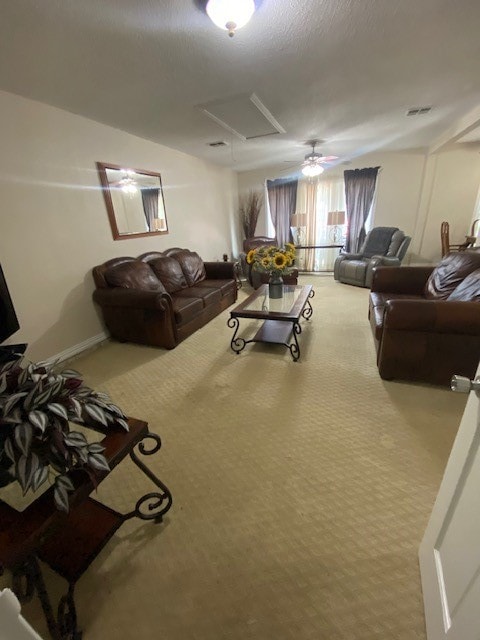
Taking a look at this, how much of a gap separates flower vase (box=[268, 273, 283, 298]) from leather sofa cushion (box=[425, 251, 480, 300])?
144cm

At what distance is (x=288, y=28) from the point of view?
5.03 ft

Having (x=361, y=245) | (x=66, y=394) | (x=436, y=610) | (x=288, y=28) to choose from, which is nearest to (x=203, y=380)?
(x=66, y=394)

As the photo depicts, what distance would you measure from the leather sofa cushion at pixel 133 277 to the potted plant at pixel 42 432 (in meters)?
2.16

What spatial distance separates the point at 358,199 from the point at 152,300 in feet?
14.9

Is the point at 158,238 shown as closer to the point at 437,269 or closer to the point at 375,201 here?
the point at 437,269

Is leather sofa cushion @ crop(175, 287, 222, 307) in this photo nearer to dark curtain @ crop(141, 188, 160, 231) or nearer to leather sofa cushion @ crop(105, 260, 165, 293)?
leather sofa cushion @ crop(105, 260, 165, 293)

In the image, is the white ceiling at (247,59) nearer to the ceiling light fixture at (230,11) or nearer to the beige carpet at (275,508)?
the ceiling light fixture at (230,11)

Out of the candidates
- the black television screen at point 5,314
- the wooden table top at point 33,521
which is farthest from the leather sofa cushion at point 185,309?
the wooden table top at point 33,521

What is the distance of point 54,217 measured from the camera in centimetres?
247

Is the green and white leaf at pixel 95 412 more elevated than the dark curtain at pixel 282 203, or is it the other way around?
the dark curtain at pixel 282 203

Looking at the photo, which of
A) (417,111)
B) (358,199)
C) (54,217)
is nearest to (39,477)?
(54,217)

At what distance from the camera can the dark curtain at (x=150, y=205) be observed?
3.47 metres

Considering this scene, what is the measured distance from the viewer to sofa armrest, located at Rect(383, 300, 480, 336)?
1.76m

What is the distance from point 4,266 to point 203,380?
1.85 meters
